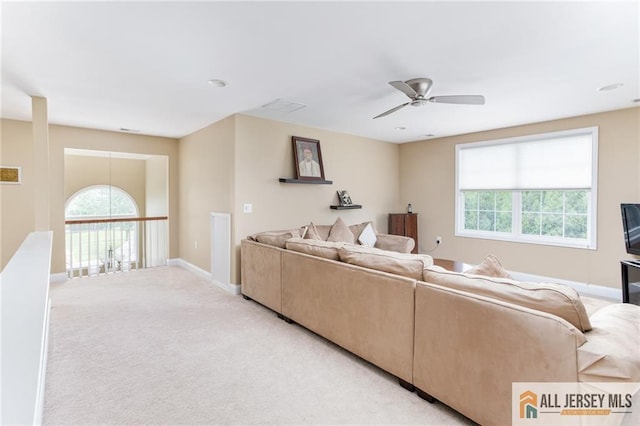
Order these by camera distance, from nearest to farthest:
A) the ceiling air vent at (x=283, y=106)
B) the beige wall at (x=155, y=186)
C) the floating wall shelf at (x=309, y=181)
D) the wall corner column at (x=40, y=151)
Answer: the wall corner column at (x=40, y=151) → the ceiling air vent at (x=283, y=106) → the floating wall shelf at (x=309, y=181) → the beige wall at (x=155, y=186)

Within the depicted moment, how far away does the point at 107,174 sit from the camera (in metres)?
8.99

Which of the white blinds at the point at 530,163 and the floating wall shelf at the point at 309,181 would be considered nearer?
the white blinds at the point at 530,163

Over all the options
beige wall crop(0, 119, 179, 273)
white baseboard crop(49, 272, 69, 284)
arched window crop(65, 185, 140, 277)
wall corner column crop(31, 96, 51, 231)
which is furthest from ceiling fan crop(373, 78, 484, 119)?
arched window crop(65, 185, 140, 277)

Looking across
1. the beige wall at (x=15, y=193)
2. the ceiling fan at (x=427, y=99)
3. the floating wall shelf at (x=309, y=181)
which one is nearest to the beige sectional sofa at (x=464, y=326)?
the ceiling fan at (x=427, y=99)

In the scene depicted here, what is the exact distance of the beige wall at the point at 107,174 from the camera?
27.9 ft

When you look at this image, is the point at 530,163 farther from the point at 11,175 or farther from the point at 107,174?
the point at 107,174

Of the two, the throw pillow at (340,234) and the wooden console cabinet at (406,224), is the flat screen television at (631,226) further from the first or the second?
the throw pillow at (340,234)

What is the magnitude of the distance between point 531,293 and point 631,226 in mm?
3397

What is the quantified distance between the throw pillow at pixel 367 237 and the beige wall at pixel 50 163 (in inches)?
165

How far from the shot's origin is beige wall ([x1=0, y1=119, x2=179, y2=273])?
4609mm

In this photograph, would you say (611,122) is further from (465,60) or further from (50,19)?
(50,19)

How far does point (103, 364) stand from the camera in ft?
8.22

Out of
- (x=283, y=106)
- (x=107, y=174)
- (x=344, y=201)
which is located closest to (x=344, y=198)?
(x=344, y=201)

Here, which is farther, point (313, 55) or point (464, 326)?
point (313, 55)
